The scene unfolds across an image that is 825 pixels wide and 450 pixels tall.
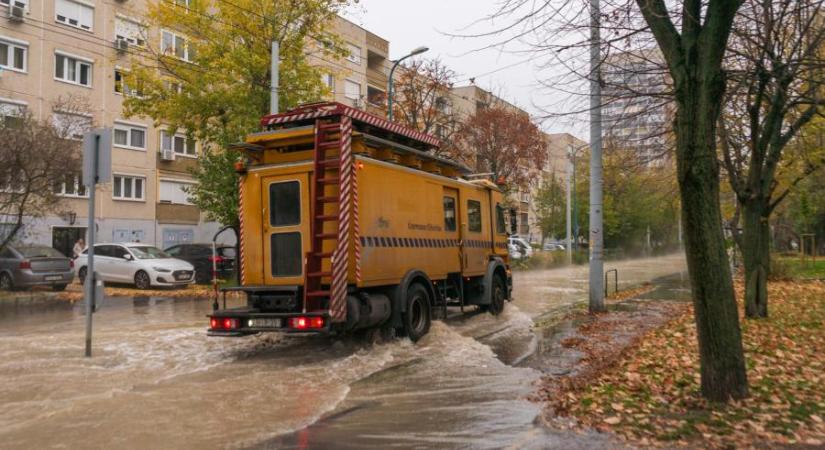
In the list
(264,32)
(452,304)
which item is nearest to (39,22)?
(264,32)

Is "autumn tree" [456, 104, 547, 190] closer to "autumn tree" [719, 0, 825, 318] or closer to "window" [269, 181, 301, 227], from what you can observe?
"autumn tree" [719, 0, 825, 318]

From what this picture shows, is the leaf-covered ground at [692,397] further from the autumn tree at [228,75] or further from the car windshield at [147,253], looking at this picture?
the car windshield at [147,253]

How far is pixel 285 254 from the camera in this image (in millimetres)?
8875

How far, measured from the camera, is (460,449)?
4.77 meters

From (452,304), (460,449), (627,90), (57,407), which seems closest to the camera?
(460,449)

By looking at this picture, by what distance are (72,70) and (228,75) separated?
14.0 meters

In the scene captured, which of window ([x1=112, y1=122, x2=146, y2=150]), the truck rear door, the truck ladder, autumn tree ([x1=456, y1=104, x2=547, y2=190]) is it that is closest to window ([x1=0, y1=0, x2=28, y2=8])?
window ([x1=112, y1=122, x2=146, y2=150])

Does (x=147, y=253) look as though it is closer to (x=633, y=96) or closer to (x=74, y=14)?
(x=74, y=14)

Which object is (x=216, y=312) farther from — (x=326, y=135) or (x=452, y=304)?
(x=452, y=304)

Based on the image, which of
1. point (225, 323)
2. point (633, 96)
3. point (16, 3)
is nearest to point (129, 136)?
point (16, 3)

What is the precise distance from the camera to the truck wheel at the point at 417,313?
952cm

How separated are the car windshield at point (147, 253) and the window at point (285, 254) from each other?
1310cm

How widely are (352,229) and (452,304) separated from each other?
434 cm

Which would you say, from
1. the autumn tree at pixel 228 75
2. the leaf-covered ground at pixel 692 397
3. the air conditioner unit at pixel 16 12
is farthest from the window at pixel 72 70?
the leaf-covered ground at pixel 692 397
